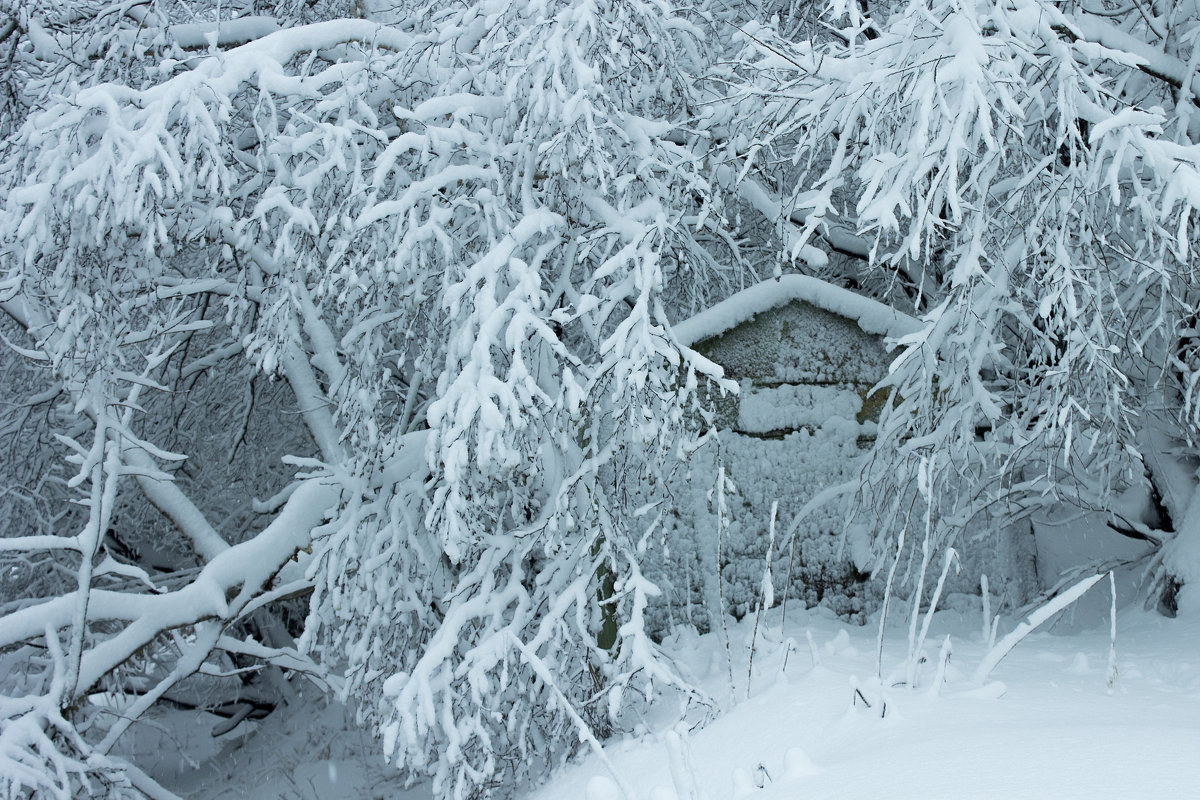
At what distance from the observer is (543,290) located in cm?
483

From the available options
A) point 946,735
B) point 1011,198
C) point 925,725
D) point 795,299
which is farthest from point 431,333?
point 946,735

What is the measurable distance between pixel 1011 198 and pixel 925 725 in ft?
8.06

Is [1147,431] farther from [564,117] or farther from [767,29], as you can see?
[564,117]

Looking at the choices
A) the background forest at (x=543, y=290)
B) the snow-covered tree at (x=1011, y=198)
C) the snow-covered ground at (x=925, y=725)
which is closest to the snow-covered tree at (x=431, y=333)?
the background forest at (x=543, y=290)

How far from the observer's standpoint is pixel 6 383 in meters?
8.80

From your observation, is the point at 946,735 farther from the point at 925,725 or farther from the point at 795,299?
the point at 795,299

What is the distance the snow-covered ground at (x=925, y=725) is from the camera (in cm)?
202

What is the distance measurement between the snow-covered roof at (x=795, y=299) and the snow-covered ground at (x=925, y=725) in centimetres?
188

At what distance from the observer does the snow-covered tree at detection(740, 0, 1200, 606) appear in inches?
139

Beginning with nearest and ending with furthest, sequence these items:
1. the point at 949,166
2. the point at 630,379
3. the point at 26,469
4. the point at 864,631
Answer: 1. the point at 949,166
2. the point at 630,379
3. the point at 864,631
4. the point at 26,469

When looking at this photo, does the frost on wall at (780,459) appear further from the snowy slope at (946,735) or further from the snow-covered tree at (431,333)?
the snowy slope at (946,735)

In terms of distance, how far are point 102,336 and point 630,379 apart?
285cm

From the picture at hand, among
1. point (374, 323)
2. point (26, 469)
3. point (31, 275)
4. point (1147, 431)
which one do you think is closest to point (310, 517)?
point (374, 323)

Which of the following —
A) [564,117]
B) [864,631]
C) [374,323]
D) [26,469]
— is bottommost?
[26,469]
